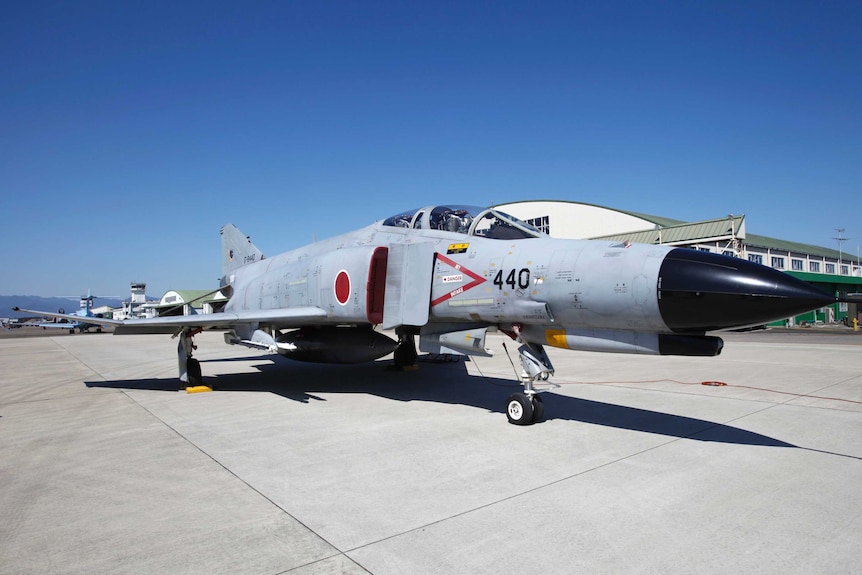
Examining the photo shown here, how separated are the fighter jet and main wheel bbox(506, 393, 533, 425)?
0.01 meters

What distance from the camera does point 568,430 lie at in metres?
5.94

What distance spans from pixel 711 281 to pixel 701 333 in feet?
2.60

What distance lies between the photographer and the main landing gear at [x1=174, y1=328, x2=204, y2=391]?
953 cm

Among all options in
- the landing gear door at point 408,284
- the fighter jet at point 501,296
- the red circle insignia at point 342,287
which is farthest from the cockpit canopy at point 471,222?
the red circle insignia at point 342,287

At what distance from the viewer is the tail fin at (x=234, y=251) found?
14117mm

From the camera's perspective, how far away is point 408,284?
700cm

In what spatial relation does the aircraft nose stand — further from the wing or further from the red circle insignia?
the wing

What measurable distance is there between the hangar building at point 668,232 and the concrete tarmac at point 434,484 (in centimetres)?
2614

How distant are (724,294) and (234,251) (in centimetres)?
1304

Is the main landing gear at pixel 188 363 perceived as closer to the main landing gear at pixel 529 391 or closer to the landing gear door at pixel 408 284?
the landing gear door at pixel 408 284

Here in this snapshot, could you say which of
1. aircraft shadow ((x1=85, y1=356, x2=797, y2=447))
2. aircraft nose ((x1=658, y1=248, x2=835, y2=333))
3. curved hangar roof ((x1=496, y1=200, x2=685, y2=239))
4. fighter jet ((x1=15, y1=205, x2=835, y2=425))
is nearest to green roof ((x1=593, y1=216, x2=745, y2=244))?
curved hangar roof ((x1=496, y1=200, x2=685, y2=239))

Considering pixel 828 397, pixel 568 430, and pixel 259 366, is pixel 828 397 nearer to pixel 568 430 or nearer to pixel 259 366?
pixel 568 430

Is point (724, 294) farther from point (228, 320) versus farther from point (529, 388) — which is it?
point (228, 320)

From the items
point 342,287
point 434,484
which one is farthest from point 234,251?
point 434,484
